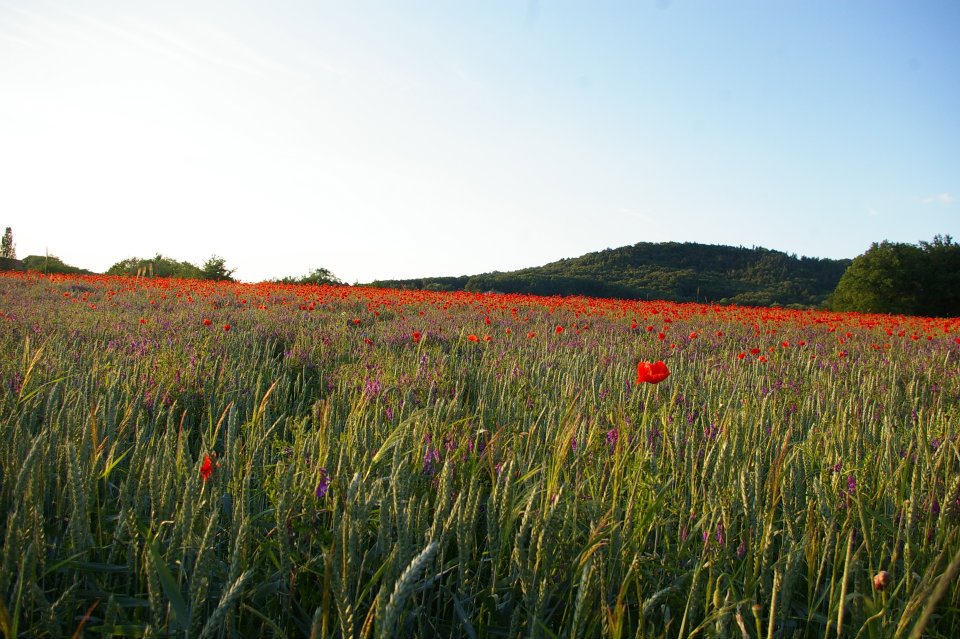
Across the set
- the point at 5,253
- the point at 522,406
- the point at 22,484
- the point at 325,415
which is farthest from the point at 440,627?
the point at 5,253

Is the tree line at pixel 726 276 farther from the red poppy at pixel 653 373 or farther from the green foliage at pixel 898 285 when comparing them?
the red poppy at pixel 653 373

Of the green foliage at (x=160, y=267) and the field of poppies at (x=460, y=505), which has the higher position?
the green foliage at (x=160, y=267)

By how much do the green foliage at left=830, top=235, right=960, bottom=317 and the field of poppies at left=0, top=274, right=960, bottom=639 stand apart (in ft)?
109

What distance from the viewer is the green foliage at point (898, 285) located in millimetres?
32125

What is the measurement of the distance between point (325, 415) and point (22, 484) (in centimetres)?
75

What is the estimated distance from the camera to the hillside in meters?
38.8

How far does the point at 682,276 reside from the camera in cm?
5259

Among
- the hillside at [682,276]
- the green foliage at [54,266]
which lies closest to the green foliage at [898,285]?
the hillside at [682,276]

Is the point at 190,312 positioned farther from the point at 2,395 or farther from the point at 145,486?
the point at 145,486

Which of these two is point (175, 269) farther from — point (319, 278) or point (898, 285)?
point (898, 285)

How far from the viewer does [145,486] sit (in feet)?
5.61

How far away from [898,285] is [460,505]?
39356 millimetres

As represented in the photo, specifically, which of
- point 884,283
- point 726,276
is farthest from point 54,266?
point 726,276

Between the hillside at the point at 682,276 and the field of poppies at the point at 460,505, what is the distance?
26531mm
